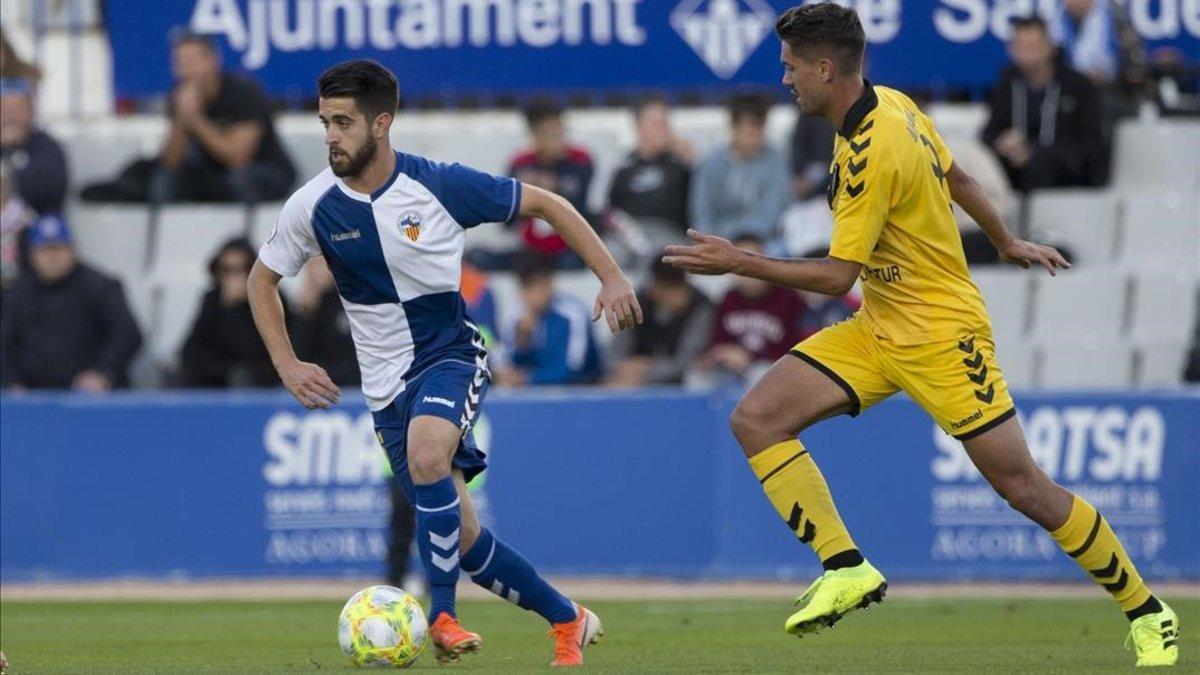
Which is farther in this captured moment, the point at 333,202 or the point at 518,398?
the point at 518,398

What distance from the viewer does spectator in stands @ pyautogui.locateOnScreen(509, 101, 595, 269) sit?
54.2 feet

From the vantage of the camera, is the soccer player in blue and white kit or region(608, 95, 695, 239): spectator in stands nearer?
the soccer player in blue and white kit

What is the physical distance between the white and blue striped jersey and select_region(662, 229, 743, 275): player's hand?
3.40 feet

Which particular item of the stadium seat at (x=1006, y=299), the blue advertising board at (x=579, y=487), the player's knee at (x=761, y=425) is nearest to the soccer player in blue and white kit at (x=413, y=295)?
the player's knee at (x=761, y=425)

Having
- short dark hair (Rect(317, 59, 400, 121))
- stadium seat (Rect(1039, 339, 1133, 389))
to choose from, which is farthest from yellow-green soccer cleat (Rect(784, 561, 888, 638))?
stadium seat (Rect(1039, 339, 1133, 389))

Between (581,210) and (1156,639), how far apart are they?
863 centimetres

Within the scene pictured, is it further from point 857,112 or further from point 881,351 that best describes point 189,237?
point 857,112

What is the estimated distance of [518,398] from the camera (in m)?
14.6

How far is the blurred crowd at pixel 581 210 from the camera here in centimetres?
1530

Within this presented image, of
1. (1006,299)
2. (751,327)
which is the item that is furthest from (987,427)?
(1006,299)

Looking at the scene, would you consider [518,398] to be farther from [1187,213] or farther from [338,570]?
[1187,213]

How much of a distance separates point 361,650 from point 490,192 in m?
1.87

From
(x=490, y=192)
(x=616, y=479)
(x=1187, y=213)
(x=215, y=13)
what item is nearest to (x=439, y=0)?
(x=215, y=13)

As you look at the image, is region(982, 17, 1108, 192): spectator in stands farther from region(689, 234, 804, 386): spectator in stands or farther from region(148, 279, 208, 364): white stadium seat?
region(148, 279, 208, 364): white stadium seat
